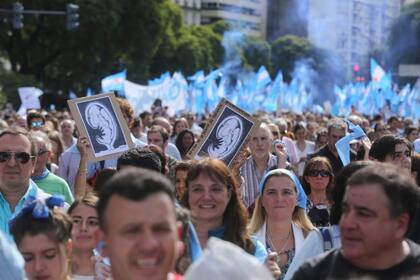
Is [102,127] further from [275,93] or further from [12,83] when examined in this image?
[12,83]

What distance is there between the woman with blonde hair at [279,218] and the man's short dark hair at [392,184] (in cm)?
247

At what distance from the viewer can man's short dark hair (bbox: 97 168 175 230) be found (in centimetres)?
366

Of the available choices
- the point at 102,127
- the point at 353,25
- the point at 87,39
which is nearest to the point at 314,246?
the point at 102,127

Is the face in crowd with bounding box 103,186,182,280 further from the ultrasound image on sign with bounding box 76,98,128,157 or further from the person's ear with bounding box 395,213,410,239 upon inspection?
A: the ultrasound image on sign with bounding box 76,98,128,157

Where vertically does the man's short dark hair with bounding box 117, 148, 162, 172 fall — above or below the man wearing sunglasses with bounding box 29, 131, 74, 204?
above

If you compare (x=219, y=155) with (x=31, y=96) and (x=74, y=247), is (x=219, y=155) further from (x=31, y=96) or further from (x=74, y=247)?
(x=31, y=96)

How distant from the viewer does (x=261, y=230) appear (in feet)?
22.2

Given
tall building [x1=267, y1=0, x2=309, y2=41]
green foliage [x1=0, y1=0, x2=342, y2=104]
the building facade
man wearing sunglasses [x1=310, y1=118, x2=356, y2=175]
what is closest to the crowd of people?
man wearing sunglasses [x1=310, y1=118, x2=356, y2=175]

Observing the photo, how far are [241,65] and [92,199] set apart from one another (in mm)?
99849

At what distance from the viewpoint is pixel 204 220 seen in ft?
18.5

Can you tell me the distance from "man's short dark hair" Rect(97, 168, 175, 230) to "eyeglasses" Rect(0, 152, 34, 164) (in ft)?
10.5

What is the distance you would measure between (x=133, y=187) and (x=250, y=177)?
6045mm

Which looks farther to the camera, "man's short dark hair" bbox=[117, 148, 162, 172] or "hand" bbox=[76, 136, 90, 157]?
"hand" bbox=[76, 136, 90, 157]

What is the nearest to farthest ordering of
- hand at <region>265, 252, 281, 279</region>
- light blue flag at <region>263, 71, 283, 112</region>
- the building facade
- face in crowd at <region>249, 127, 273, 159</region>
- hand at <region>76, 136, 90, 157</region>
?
hand at <region>265, 252, 281, 279</region>
hand at <region>76, 136, 90, 157</region>
face in crowd at <region>249, 127, 273, 159</region>
light blue flag at <region>263, 71, 283, 112</region>
the building facade
